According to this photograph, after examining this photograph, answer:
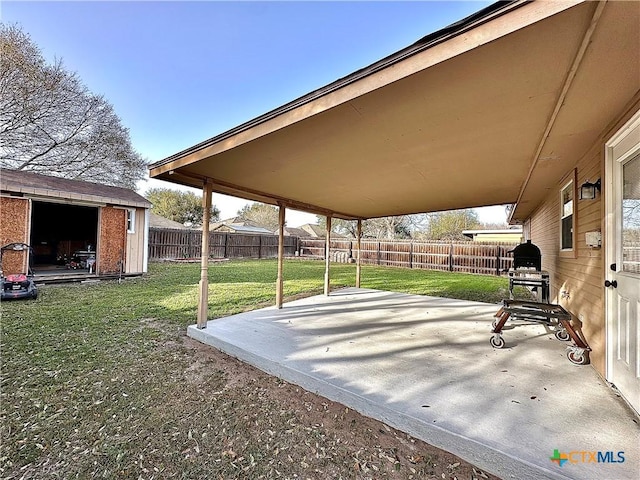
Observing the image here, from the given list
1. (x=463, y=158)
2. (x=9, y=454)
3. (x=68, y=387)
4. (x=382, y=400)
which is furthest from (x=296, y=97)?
(x=68, y=387)

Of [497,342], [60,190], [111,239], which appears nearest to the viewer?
[497,342]

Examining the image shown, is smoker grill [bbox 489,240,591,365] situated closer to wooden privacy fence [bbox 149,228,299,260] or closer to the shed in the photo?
the shed

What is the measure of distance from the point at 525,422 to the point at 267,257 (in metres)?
17.8

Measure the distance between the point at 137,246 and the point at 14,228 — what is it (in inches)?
112

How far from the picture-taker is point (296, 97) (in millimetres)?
2078

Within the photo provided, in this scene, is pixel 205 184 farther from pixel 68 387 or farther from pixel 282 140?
pixel 68 387

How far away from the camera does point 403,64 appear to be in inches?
61.6

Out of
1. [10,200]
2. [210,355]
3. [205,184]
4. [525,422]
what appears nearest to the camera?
[525,422]

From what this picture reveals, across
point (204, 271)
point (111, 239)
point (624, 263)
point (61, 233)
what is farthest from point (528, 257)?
point (61, 233)

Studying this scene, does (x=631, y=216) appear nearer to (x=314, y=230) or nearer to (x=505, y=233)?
(x=505, y=233)

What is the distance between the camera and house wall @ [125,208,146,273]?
9.26 meters

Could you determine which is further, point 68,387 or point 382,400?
point 68,387

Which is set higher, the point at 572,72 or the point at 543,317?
the point at 572,72

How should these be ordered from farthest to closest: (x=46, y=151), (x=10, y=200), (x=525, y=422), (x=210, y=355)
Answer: (x=46, y=151) → (x=10, y=200) → (x=210, y=355) → (x=525, y=422)
